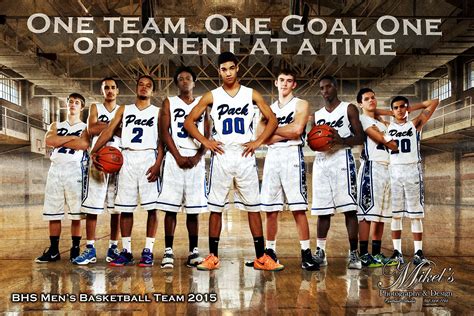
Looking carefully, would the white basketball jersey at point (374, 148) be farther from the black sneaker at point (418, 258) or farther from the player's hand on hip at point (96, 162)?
the player's hand on hip at point (96, 162)

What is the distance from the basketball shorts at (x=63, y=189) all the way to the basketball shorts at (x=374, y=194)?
8.37ft

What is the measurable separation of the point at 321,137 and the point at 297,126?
223 mm

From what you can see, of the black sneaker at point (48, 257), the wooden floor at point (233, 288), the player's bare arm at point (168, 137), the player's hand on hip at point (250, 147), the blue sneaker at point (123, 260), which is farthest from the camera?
the black sneaker at point (48, 257)

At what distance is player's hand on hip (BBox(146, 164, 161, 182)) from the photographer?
4.62 metres

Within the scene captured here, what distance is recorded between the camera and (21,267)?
4.57 meters

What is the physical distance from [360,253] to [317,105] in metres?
1.38

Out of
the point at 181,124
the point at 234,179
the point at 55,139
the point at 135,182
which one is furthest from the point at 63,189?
the point at 234,179

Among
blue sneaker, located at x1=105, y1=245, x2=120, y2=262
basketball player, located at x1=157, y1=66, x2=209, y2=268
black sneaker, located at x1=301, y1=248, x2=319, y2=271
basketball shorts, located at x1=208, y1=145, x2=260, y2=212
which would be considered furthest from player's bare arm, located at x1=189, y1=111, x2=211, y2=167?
black sneaker, located at x1=301, y1=248, x2=319, y2=271

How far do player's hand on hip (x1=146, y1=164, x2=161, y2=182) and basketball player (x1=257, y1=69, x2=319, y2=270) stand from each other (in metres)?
0.93

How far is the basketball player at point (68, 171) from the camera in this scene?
4.86 m

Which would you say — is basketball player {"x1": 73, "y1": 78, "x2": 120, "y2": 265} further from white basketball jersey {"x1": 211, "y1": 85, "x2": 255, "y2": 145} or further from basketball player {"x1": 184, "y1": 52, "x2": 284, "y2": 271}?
white basketball jersey {"x1": 211, "y1": 85, "x2": 255, "y2": 145}

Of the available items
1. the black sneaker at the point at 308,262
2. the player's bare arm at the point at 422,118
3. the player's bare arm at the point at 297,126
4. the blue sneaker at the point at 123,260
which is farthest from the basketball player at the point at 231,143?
the player's bare arm at the point at 422,118

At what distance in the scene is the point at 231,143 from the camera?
4340 mm

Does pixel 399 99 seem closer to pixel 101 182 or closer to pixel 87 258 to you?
pixel 101 182
